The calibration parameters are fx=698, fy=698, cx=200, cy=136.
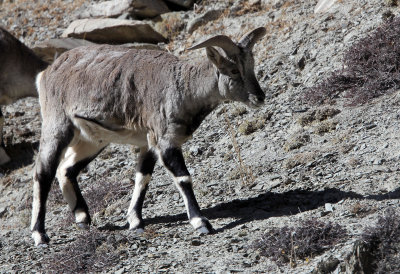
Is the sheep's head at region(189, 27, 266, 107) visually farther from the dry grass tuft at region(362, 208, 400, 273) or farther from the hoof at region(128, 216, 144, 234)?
the dry grass tuft at region(362, 208, 400, 273)

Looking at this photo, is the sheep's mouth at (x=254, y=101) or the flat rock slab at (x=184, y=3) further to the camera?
the flat rock slab at (x=184, y=3)

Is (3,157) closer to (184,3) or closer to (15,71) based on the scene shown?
(15,71)

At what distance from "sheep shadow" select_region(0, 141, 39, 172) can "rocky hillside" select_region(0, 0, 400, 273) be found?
37 mm

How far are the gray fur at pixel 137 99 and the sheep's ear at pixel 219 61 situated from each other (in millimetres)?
12

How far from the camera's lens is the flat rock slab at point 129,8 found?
16578mm

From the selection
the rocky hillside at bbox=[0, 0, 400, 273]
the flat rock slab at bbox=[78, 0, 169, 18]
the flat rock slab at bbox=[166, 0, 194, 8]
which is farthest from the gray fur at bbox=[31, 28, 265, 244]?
the flat rock slab at bbox=[166, 0, 194, 8]

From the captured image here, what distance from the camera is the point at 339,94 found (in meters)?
11.6

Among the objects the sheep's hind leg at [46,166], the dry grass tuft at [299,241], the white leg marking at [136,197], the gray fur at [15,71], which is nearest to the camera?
the dry grass tuft at [299,241]

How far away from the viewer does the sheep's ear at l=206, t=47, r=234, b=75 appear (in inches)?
336

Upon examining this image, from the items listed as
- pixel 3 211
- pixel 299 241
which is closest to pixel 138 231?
pixel 299 241

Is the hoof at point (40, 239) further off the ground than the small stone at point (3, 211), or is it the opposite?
the small stone at point (3, 211)

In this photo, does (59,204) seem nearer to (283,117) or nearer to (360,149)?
(283,117)

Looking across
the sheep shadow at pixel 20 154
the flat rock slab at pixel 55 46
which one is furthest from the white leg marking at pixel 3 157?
the flat rock slab at pixel 55 46

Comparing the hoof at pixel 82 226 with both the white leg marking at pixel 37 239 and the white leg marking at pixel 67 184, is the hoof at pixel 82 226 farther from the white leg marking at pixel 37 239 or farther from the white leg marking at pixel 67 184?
the white leg marking at pixel 37 239
